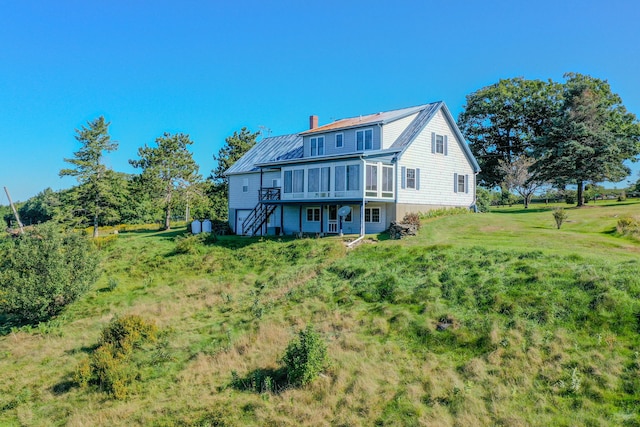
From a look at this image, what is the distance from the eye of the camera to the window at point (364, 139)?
2956 centimetres

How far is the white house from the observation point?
27.0 meters

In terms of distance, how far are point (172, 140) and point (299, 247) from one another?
29599mm

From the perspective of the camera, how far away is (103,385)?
13.1 meters

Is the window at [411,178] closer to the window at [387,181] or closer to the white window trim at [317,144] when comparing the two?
the window at [387,181]

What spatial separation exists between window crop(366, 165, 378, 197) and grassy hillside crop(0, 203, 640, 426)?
554cm

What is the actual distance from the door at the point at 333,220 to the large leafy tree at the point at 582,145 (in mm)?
21155

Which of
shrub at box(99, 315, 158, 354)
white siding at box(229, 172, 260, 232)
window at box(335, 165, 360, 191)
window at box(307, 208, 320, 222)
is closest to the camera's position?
shrub at box(99, 315, 158, 354)

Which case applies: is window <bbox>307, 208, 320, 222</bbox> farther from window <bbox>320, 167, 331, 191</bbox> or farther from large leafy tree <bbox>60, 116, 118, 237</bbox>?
large leafy tree <bbox>60, 116, 118, 237</bbox>

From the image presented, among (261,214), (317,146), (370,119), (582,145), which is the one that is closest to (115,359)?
(261,214)

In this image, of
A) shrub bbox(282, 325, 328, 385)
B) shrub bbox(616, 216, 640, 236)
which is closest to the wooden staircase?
shrub bbox(282, 325, 328, 385)

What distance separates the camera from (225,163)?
55219mm

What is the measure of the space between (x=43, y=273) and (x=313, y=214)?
17374mm

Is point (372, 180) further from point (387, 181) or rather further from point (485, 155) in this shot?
point (485, 155)

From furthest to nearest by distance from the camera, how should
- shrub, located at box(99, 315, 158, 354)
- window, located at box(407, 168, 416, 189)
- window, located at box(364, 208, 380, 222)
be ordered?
window, located at box(407, 168, 416, 189) < window, located at box(364, 208, 380, 222) < shrub, located at box(99, 315, 158, 354)
